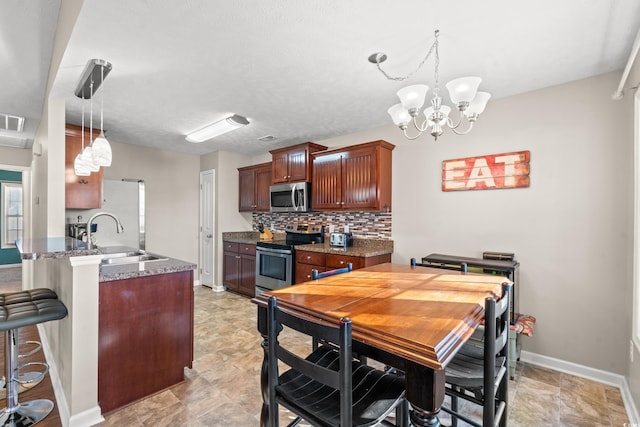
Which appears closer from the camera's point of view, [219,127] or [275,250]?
[219,127]

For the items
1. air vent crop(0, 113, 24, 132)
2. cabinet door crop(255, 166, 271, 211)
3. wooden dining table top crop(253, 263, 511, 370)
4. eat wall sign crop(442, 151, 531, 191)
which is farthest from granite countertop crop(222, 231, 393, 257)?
air vent crop(0, 113, 24, 132)

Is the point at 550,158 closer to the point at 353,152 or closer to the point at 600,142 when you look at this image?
the point at 600,142

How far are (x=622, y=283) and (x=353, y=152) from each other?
2696 millimetres

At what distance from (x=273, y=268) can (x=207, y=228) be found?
6.21 feet

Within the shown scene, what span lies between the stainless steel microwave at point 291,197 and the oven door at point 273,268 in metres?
0.66

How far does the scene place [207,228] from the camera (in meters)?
5.32

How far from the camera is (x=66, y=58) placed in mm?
2041

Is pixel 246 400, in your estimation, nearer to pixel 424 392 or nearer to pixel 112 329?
pixel 112 329

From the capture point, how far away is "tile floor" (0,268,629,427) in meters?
1.85

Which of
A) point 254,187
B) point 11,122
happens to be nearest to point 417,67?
point 254,187

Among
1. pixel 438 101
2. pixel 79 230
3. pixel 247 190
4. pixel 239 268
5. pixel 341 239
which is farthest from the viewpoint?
pixel 247 190

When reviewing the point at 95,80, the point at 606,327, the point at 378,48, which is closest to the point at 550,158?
the point at 606,327

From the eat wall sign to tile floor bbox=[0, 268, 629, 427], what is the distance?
1643mm

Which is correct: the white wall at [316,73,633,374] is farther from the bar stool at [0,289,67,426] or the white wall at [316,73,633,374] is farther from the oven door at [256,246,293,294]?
the bar stool at [0,289,67,426]
